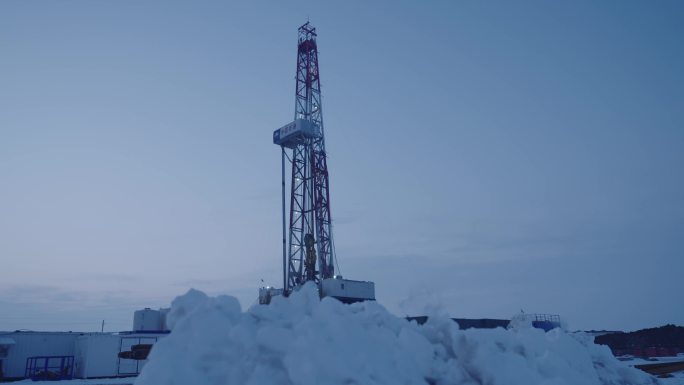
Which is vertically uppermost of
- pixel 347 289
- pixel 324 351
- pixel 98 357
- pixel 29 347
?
pixel 347 289

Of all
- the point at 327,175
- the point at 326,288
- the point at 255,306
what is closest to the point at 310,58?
the point at 327,175

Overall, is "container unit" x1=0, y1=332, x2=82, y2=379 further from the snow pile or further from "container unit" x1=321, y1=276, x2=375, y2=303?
the snow pile

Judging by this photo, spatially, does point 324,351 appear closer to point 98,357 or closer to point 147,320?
point 98,357

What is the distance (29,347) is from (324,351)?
109 feet

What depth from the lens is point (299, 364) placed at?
8.11 meters

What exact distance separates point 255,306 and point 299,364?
7.51 feet

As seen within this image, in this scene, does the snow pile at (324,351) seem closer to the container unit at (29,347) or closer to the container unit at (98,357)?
the container unit at (98,357)

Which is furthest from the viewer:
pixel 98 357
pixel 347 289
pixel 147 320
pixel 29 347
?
pixel 347 289

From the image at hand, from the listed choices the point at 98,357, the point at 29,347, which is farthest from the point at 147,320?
the point at 29,347

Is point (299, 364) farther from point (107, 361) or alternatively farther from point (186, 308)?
point (107, 361)

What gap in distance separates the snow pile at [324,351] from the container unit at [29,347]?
30.0 metres

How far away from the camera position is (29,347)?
33.4 m

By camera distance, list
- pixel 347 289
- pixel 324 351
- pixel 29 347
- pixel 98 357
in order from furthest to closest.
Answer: pixel 347 289 < pixel 29 347 < pixel 98 357 < pixel 324 351

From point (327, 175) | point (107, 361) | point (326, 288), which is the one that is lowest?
point (107, 361)
